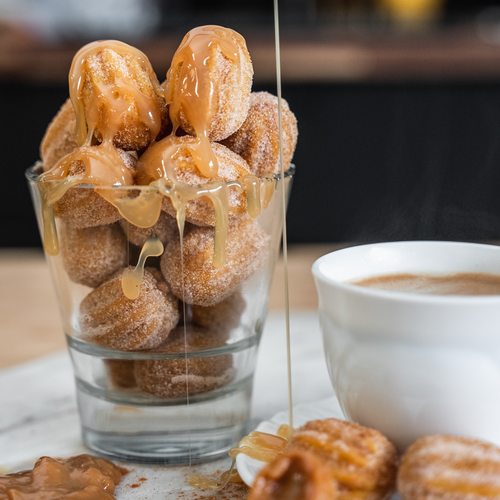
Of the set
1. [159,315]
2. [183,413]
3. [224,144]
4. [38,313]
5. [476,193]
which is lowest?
[476,193]

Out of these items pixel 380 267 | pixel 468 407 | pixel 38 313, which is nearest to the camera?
pixel 468 407

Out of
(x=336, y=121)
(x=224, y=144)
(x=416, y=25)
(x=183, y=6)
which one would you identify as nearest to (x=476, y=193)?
(x=336, y=121)

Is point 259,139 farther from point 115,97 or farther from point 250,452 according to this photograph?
point 250,452

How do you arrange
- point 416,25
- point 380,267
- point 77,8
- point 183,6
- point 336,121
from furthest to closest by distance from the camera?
1. point 183,6
2. point 416,25
3. point 77,8
4. point 336,121
5. point 380,267

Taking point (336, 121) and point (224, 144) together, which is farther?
point (336, 121)

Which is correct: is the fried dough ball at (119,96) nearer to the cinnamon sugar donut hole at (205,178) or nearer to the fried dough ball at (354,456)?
the cinnamon sugar donut hole at (205,178)

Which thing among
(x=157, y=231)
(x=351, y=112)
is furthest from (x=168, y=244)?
(x=351, y=112)

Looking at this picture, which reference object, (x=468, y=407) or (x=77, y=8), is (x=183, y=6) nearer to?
(x=77, y=8)
